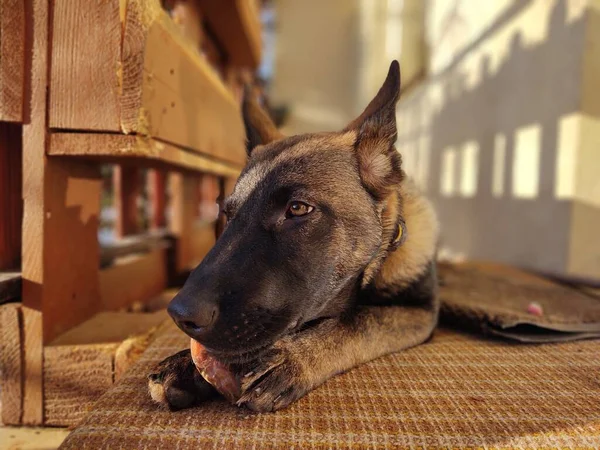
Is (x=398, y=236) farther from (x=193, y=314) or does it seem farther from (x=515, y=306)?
(x=515, y=306)

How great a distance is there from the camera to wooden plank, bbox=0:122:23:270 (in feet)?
5.89

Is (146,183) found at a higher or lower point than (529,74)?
lower

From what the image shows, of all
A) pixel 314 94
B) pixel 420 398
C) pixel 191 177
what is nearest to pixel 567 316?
pixel 420 398

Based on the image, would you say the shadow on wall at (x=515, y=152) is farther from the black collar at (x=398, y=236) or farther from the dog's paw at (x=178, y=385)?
the dog's paw at (x=178, y=385)

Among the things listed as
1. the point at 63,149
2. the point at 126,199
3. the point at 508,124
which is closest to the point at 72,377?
the point at 63,149

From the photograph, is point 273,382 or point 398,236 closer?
point 273,382

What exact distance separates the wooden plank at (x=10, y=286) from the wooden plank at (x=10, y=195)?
5.7 inches

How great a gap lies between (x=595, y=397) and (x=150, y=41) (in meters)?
1.85

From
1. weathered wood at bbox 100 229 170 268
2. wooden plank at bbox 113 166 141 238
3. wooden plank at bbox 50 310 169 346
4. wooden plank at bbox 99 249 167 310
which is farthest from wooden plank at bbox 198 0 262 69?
wooden plank at bbox 50 310 169 346

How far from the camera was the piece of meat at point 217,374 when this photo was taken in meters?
1.25

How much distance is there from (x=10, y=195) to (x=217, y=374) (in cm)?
116

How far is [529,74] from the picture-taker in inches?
157

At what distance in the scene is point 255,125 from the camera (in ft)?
6.93

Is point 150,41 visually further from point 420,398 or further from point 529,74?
point 529,74
